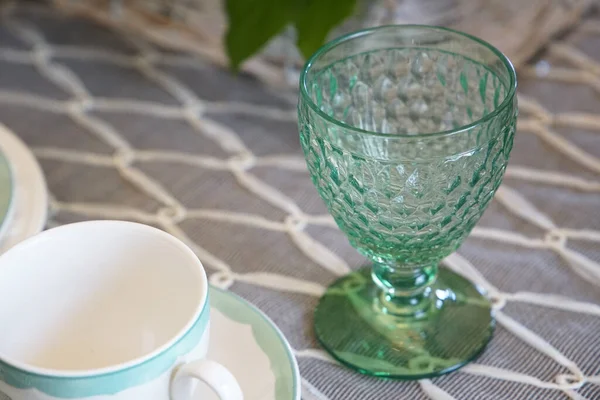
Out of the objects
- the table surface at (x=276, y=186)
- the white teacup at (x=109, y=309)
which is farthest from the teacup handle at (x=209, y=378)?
the table surface at (x=276, y=186)

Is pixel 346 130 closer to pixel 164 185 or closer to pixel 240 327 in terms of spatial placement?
pixel 240 327

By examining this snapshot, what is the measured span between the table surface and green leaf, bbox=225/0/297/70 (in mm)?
62

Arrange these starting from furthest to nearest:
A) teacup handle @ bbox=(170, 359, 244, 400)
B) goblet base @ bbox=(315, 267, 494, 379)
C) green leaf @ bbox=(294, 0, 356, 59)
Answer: green leaf @ bbox=(294, 0, 356, 59), goblet base @ bbox=(315, 267, 494, 379), teacup handle @ bbox=(170, 359, 244, 400)

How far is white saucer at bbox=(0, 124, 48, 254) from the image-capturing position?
1.38ft

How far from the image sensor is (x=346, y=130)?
33cm

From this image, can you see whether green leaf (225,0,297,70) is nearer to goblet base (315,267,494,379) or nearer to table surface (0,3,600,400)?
table surface (0,3,600,400)

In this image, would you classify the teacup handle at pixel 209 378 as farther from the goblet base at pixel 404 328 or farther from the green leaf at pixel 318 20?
the green leaf at pixel 318 20

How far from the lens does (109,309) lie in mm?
366

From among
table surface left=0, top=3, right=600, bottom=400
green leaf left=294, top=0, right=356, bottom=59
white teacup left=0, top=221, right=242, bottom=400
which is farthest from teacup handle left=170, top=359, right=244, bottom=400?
green leaf left=294, top=0, right=356, bottom=59

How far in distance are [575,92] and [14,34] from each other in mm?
484

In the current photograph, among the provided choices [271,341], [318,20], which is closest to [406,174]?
[271,341]

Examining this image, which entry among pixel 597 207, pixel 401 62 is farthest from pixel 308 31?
pixel 597 207

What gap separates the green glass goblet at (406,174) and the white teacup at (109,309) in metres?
0.09

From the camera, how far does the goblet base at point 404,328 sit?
1.31 ft
